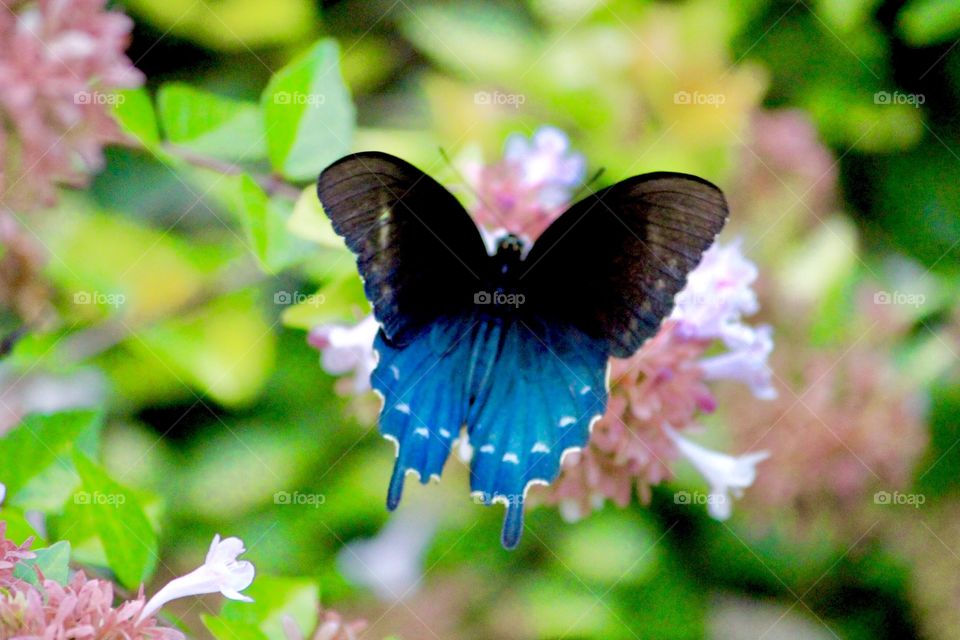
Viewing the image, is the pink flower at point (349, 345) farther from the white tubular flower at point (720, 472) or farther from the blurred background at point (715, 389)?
the white tubular flower at point (720, 472)

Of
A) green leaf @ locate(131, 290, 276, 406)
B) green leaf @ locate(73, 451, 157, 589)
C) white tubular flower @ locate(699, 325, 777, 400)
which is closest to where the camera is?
green leaf @ locate(73, 451, 157, 589)

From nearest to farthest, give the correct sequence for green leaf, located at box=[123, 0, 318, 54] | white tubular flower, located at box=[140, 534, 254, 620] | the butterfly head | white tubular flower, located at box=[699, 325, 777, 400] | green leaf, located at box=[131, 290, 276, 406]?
white tubular flower, located at box=[140, 534, 254, 620], the butterfly head, white tubular flower, located at box=[699, 325, 777, 400], green leaf, located at box=[131, 290, 276, 406], green leaf, located at box=[123, 0, 318, 54]

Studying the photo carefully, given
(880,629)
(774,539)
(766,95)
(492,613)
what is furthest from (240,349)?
(880,629)

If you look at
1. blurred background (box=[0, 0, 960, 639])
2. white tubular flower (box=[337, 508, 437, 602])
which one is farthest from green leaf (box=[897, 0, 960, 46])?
white tubular flower (box=[337, 508, 437, 602])

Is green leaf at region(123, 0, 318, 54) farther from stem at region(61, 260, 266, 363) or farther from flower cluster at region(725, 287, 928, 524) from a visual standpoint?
flower cluster at region(725, 287, 928, 524)

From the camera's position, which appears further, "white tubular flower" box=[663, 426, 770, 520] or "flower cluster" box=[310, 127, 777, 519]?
"white tubular flower" box=[663, 426, 770, 520]

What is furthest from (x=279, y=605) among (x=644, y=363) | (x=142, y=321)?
(x=142, y=321)
